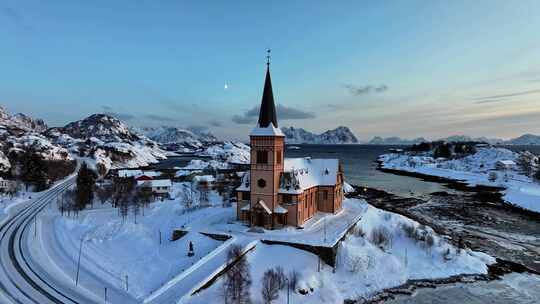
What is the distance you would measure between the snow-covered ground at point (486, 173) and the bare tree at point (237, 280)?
59123mm

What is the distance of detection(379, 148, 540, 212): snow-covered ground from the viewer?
231 feet

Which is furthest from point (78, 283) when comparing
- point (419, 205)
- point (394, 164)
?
point (394, 164)

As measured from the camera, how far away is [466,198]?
7281 centimetres

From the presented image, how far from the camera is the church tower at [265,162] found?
117ft

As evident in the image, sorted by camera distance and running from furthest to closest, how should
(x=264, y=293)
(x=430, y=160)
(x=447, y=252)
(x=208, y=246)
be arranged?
1. (x=430, y=160)
2. (x=447, y=252)
3. (x=208, y=246)
4. (x=264, y=293)

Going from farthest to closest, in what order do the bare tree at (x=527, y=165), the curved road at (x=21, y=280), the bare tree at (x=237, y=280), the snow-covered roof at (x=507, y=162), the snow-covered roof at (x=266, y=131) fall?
the snow-covered roof at (x=507, y=162)
the bare tree at (x=527, y=165)
the snow-covered roof at (x=266, y=131)
the curved road at (x=21, y=280)
the bare tree at (x=237, y=280)

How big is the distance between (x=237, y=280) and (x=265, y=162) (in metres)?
15.3

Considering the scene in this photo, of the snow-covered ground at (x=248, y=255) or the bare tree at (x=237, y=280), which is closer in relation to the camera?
the bare tree at (x=237, y=280)

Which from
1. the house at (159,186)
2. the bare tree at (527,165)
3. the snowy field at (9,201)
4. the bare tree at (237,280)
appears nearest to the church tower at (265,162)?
the bare tree at (237,280)

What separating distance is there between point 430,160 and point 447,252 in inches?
4911

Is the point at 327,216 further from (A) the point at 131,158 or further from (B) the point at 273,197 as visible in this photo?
(A) the point at 131,158

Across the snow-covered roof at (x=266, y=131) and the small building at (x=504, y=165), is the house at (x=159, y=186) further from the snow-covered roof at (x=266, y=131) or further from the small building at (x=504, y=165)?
the small building at (x=504, y=165)

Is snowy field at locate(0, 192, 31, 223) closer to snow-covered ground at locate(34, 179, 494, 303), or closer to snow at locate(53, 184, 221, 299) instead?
snow-covered ground at locate(34, 179, 494, 303)

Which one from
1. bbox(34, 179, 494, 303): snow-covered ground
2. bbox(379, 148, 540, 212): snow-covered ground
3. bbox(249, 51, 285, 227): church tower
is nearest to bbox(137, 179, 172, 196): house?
bbox(34, 179, 494, 303): snow-covered ground
